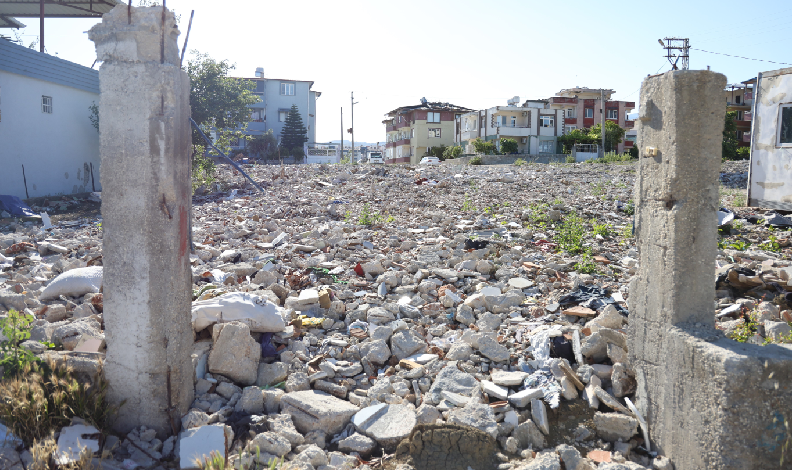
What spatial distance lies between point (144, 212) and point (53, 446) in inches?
50.7

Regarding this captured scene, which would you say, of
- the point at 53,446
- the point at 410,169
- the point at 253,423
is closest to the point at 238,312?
the point at 253,423

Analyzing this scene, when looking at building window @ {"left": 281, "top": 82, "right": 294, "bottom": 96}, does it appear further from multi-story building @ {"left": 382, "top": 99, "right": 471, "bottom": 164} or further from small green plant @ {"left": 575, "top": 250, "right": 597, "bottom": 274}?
small green plant @ {"left": 575, "top": 250, "right": 597, "bottom": 274}

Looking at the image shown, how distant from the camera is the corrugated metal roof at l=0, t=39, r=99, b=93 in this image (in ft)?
40.1

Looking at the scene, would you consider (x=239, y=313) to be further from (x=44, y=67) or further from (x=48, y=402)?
(x=44, y=67)

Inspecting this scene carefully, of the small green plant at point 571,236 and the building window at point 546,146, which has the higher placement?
the building window at point 546,146

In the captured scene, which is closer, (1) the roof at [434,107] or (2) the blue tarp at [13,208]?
(2) the blue tarp at [13,208]

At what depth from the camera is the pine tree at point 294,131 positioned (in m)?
35.5

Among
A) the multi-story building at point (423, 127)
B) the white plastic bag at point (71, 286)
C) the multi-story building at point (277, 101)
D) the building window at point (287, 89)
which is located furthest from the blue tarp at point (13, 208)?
the multi-story building at point (423, 127)

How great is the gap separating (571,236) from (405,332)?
352 centimetres

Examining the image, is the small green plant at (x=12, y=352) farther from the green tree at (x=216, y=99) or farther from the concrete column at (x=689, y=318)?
the green tree at (x=216, y=99)

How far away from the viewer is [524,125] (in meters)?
41.0

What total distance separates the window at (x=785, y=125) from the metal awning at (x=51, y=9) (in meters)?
15.1

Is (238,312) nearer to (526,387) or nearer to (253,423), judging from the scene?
(253,423)

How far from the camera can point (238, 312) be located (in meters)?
3.83
